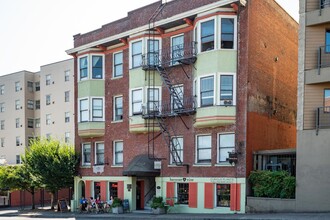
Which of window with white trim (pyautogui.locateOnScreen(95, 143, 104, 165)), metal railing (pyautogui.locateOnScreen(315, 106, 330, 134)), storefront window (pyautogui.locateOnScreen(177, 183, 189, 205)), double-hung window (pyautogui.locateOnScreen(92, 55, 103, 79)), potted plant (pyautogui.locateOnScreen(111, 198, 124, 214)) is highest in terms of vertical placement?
double-hung window (pyautogui.locateOnScreen(92, 55, 103, 79))

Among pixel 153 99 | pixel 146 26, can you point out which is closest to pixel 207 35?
pixel 146 26

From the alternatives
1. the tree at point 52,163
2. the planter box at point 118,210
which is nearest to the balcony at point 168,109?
the planter box at point 118,210

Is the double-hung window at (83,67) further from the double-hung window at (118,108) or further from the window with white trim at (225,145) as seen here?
the window with white trim at (225,145)

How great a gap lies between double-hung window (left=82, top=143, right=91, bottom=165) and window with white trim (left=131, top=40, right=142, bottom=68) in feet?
26.2

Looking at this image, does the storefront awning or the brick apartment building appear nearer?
the brick apartment building

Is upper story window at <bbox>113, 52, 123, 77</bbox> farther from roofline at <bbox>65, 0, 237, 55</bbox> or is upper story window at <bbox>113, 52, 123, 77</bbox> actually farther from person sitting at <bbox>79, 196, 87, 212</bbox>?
person sitting at <bbox>79, 196, 87, 212</bbox>

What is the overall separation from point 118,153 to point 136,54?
7530 mm

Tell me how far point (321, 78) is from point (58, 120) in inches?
→ 1391

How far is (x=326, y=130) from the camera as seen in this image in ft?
63.2

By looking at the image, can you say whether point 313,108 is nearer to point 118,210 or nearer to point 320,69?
point 320,69

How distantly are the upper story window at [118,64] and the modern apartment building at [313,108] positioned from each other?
13511 mm

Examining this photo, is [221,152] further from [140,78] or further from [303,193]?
[140,78]

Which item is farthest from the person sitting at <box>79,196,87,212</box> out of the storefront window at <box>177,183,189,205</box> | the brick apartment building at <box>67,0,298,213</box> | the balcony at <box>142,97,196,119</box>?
the balcony at <box>142,97,196,119</box>

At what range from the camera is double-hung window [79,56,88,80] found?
30219 millimetres
